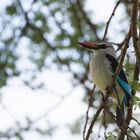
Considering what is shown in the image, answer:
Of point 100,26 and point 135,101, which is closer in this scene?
point 135,101

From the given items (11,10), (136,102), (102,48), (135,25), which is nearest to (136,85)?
(136,102)

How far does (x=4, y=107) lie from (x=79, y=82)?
1245mm

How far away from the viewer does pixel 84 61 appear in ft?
30.0

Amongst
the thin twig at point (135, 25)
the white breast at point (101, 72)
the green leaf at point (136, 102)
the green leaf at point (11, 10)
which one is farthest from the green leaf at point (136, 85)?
the green leaf at point (11, 10)

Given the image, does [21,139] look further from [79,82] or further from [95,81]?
[95,81]

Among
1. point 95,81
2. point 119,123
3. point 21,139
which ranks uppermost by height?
point 21,139

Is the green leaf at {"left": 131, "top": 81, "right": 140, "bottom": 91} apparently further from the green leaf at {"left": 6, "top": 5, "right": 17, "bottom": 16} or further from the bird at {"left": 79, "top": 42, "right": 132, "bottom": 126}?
the green leaf at {"left": 6, "top": 5, "right": 17, "bottom": 16}

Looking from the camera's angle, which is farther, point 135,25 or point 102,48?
point 102,48

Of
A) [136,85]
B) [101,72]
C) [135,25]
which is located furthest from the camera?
[101,72]

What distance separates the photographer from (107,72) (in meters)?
5.52

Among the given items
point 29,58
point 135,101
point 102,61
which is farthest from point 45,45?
point 135,101

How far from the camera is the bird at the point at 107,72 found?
17.1 feet

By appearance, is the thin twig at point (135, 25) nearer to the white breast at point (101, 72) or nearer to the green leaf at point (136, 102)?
the green leaf at point (136, 102)

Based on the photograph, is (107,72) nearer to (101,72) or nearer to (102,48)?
(101,72)
